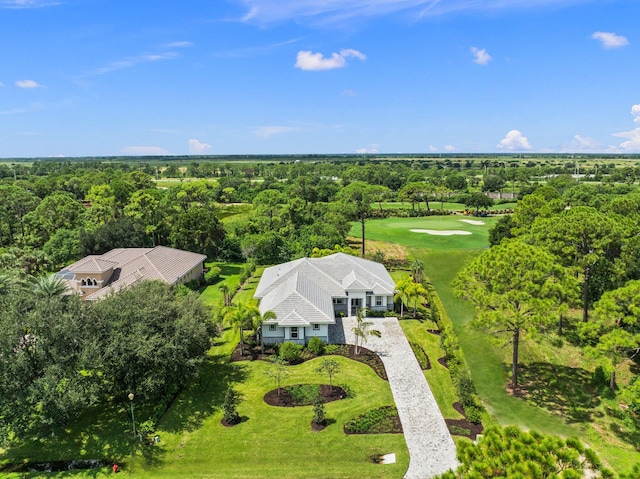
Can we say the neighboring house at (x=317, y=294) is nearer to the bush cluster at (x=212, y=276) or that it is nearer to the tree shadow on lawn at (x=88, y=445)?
the bush cluster at (x=212, y=276)

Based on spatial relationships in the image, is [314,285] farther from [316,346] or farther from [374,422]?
[374,422]

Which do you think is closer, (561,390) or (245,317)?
(561,390)

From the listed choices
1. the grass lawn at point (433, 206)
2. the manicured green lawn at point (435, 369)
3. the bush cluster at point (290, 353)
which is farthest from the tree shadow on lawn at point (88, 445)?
the grass lawn at point (433, 206)

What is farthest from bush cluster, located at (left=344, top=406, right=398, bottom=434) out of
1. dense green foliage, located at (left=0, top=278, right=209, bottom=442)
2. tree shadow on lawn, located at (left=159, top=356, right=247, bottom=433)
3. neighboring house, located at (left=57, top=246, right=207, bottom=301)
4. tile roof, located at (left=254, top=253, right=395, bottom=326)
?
neighboring house, located at (left=57, top=246, right=207, bottom=301)

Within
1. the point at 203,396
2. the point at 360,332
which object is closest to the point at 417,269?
the point at 360,332

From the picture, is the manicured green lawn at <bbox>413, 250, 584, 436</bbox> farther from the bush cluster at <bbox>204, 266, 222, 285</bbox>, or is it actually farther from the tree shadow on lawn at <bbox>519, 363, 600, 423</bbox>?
the bush cluster at <bbox>204, 266, 222, 285</bbox>

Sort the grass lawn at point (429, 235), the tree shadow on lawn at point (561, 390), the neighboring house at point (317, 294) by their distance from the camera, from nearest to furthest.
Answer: the tree shadow on lawn at point (561, 390) < the neighboring house at point (317, 294) < the grass lawn at point (429, 235)

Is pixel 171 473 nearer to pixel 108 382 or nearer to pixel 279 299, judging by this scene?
pixel 108 382
